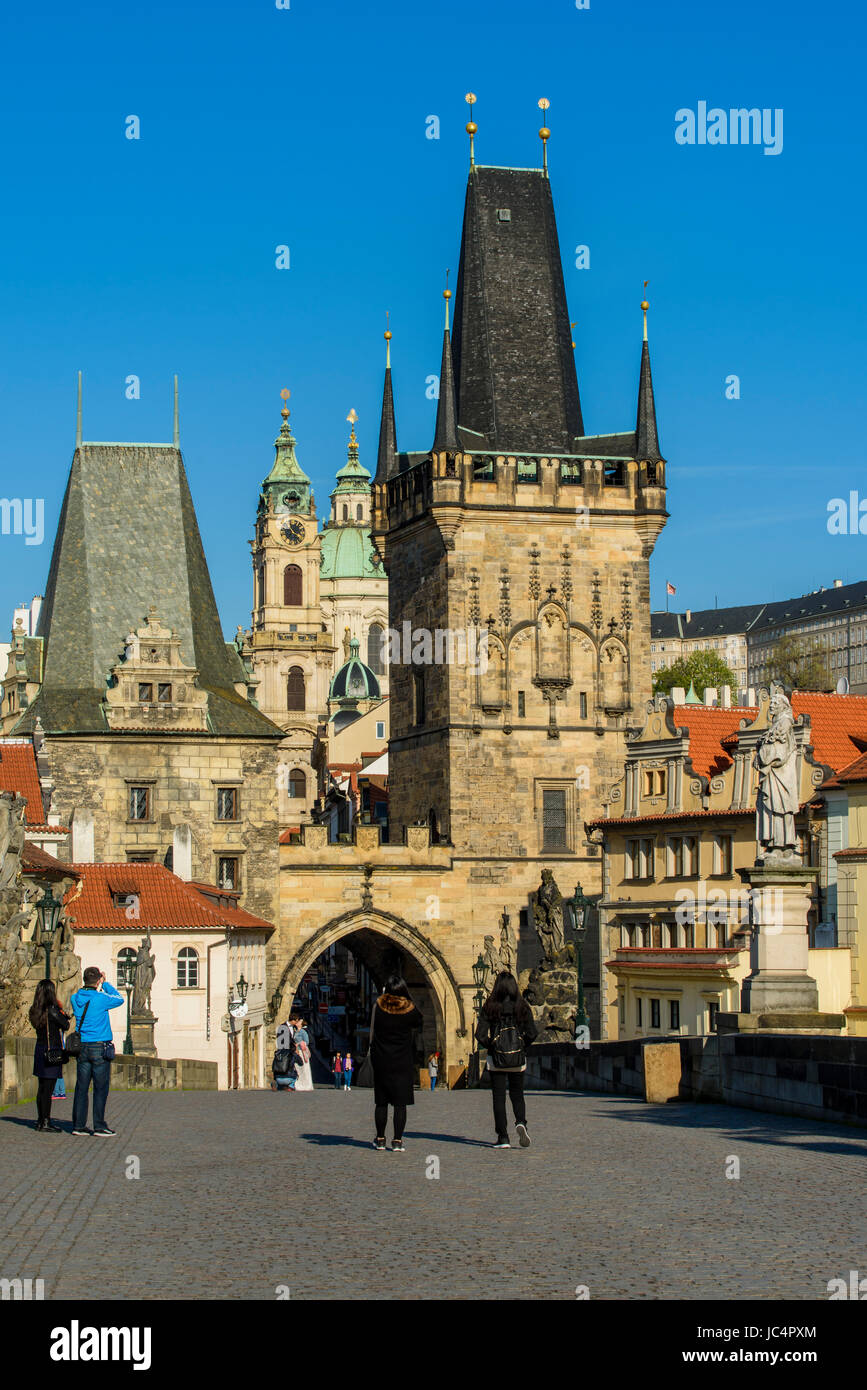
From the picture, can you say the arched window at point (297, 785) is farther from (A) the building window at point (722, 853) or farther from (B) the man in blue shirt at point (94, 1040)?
(B) the man in blue shirt at point (94, 1040)

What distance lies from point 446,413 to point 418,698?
8.72m

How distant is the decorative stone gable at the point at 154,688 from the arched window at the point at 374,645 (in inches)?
4893

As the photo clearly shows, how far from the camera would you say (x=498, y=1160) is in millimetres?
14812

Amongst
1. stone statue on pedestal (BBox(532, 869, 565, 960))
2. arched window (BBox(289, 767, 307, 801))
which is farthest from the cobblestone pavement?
arched window (BBox(289, 767, 307, 801))

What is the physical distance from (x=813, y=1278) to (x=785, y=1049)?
8762mm

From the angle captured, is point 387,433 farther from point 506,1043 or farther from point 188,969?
point 506,1043

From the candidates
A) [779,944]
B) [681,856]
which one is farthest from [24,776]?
[779,944]

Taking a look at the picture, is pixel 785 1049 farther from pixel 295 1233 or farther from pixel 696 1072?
pixel 295 1233

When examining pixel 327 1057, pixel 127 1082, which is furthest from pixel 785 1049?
pixel 327 1057

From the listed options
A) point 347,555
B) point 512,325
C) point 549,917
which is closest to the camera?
point 549,917

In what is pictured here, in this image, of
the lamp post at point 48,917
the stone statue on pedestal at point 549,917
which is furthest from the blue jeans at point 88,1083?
the stone statue on pedestal at point 549,917

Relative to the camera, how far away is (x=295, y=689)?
15075 centimetres

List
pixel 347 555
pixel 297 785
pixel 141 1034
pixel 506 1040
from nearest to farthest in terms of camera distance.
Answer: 1. pixel 506 1040
2. pixel 141 1034
3. pixel 297 785
4. pixel 347 555

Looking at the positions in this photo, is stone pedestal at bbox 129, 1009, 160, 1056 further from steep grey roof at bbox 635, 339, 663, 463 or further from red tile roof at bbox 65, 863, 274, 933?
steep grey roof at bbox 635, 339, 663, 463
